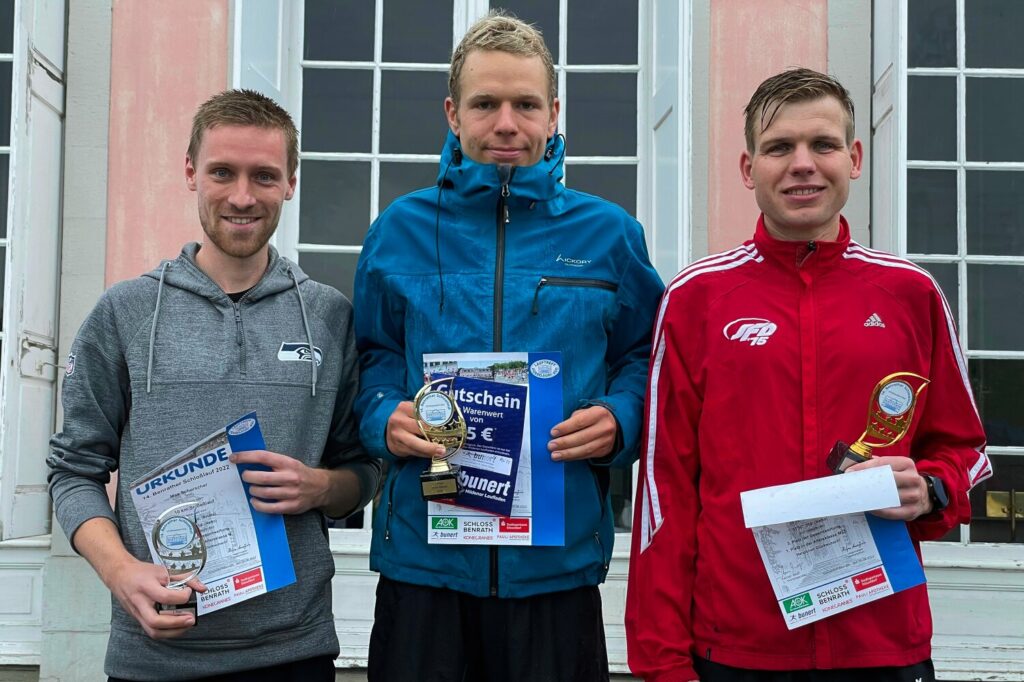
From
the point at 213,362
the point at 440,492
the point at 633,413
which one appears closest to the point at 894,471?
the point at 633,413

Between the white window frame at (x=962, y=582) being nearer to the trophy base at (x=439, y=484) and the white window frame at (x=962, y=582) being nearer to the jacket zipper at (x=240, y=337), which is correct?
the trophy base at (x=439, y=484)

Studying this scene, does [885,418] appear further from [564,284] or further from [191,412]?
[191,412]

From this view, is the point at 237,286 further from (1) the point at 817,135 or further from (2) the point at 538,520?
(1) the point at 817,135

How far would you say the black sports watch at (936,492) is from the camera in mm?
1903

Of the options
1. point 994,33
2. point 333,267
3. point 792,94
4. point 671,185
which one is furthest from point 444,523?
point 994,33

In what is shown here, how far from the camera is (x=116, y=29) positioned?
15.5 ft

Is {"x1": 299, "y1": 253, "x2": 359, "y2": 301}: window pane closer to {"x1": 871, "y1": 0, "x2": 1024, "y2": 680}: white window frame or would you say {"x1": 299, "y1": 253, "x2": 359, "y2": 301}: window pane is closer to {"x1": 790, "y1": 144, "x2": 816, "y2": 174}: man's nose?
{"x1": 871, "y1": 0, "x2": 1024, "y2": 680}: white window frame

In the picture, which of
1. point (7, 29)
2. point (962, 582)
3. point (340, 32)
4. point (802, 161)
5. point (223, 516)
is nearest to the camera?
point (223, 516)

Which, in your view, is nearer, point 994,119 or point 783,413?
point 783,413

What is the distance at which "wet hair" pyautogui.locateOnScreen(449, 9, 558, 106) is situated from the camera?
2.16 m

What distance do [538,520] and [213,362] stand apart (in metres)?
0.77

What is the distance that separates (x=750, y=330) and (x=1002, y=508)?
3.23 metres

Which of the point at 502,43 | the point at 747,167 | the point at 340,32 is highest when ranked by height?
the point at 340,32

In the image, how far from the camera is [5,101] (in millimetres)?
4949
